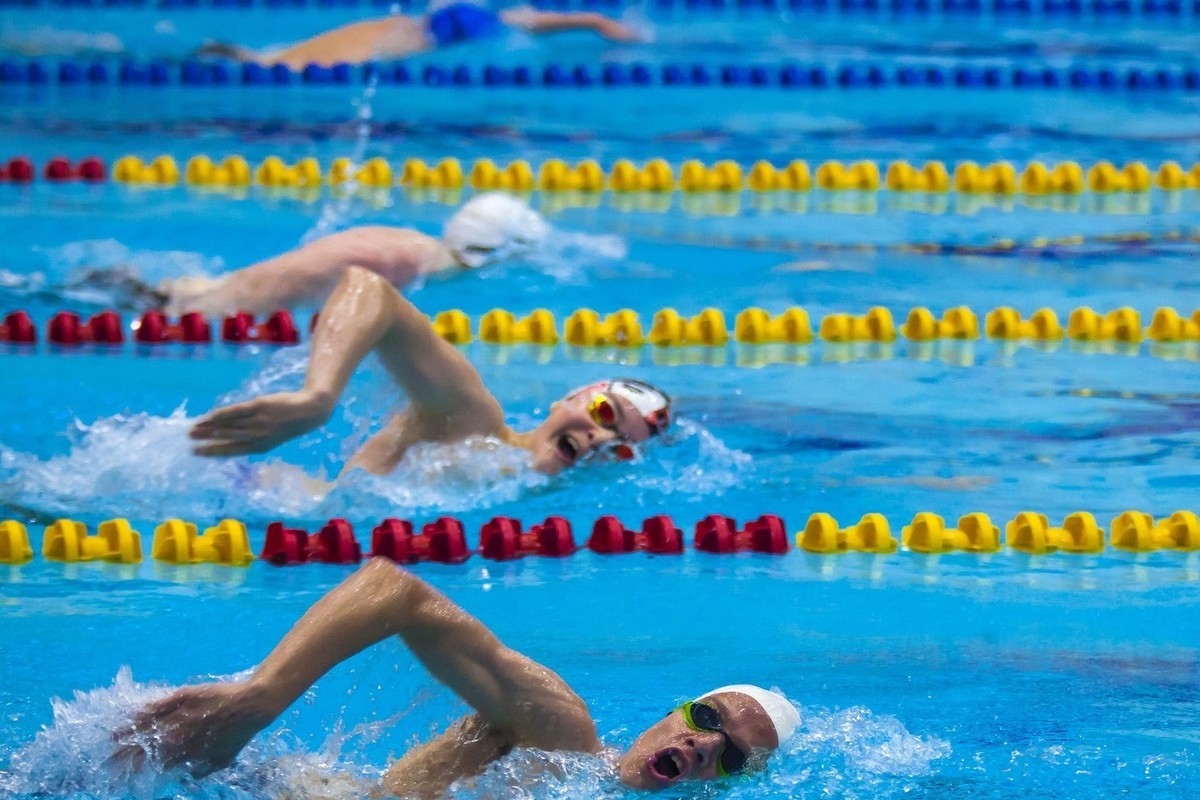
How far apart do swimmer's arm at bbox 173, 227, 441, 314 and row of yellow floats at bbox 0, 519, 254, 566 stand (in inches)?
62.6

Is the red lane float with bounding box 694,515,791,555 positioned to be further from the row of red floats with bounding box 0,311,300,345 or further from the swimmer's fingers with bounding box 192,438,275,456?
the row of red floats with bounding box 0,311,300,345

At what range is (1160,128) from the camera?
8664 millimetres

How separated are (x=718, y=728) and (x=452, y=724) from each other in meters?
0.46

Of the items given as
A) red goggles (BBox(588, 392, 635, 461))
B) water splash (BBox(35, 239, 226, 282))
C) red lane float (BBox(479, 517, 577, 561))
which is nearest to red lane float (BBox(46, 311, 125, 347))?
water splash (BBox(35, 239, 226, 282))

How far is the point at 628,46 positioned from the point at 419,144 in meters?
1.88

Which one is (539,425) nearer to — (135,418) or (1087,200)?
(135,418)

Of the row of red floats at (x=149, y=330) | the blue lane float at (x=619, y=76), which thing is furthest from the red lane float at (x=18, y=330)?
the blue lane float at (x=619, y=76)

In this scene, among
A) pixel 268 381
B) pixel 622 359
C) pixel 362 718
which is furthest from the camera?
pixel 622 359

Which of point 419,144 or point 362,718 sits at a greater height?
point 419,144

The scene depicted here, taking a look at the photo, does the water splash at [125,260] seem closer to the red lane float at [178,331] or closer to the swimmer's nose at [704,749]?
the red lane float at [178,331]

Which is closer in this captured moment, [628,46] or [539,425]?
[539,425]

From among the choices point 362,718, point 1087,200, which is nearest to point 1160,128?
point 1087,200

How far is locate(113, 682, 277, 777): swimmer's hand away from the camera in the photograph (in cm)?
263

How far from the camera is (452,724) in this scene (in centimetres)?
311
